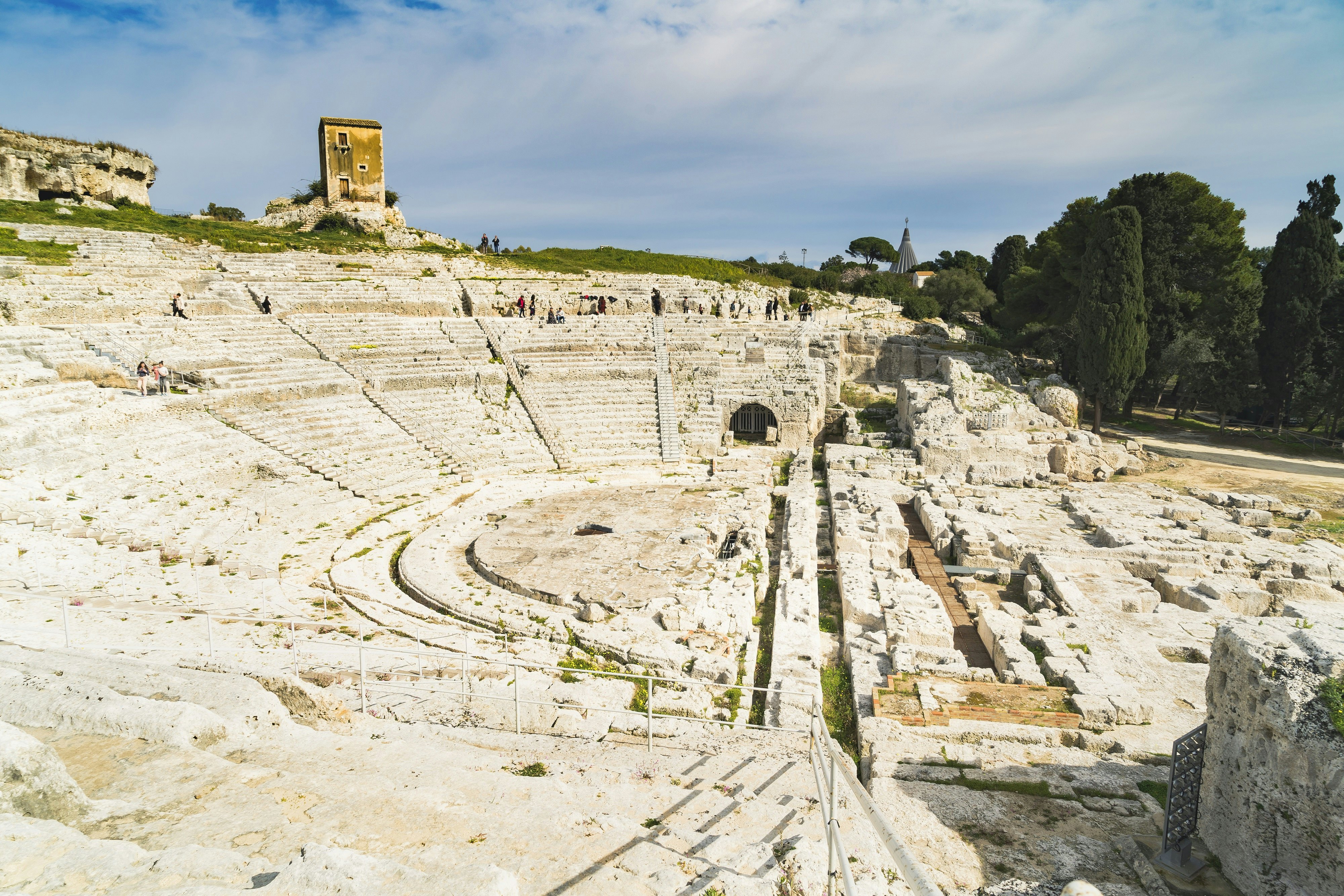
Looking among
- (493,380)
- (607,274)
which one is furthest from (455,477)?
(607,274)

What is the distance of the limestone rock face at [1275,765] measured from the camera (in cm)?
456

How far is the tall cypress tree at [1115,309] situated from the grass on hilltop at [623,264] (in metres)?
18.2

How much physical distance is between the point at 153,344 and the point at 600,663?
16.0 m

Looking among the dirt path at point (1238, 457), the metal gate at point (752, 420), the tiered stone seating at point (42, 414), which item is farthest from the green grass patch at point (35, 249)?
the dirt path at point (1238, 457)

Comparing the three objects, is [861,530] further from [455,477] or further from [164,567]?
[164,567]

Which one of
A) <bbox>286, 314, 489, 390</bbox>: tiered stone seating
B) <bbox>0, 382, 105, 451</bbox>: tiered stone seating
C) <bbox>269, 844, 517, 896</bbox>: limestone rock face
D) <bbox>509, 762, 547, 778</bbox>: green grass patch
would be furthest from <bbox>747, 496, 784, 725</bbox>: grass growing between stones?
<bbox>0, 382, 105, 451</bbox>: tiered stone seating

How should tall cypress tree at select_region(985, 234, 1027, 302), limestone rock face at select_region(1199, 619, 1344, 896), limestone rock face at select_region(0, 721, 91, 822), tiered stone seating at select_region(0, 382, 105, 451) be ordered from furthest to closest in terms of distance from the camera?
1. tall cypress tree at select_region(985, 234, 1027, 302)
2. tiered stone seating at select_region(0, 382, 105, 451)
3. limestone rock face at select_region(1199, 619, 1344, 896)
4. limestone rock face at select_region(0, 721, 91, 822)

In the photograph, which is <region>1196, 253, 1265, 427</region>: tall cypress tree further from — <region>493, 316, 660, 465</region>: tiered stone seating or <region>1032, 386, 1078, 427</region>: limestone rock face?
<region>493, 316, 660, 465</region>: tiered stone seating

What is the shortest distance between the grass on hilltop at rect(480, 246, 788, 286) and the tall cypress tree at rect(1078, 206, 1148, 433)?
18230 mm

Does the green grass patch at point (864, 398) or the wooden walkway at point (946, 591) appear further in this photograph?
the green grass patch at point (864, 398)

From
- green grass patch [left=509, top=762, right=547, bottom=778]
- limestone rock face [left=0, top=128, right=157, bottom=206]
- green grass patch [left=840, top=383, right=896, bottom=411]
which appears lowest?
green grass patch [left=509, top=762, right=547, bottom=778]

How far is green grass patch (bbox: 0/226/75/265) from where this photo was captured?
20484 mm

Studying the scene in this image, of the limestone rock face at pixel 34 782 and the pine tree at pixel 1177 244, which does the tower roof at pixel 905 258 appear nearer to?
the pine tree at pixel 1177 244

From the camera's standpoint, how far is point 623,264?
3866 centimetres
